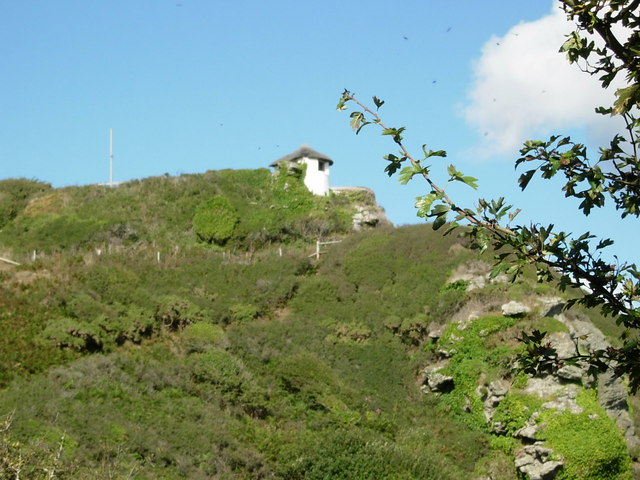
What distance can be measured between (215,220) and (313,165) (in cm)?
787

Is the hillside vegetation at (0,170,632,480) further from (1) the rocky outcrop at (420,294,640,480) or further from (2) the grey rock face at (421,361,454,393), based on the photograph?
(2) the grey rock face at (421,361,454,393)

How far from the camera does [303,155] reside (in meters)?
48.3

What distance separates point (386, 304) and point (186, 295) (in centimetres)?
823

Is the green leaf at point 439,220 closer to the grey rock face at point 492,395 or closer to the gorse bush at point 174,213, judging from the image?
the grey rock face at point 492,395

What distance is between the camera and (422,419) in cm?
2614

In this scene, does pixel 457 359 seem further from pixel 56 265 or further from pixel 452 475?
pixel 56 265

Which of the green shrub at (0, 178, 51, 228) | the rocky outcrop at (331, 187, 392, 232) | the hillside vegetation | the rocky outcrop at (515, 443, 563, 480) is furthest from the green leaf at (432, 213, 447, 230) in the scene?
the green shrub at (0, 178, 51, 228)

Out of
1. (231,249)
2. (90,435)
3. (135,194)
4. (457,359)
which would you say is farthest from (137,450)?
(135,194)

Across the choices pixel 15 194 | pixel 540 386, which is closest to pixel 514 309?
pixel 540 386

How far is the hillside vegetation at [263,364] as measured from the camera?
67.9 feet

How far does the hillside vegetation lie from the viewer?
20703 mm

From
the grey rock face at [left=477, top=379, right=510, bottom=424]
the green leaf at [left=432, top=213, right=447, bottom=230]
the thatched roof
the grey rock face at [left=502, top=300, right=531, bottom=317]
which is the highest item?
the thatched roof

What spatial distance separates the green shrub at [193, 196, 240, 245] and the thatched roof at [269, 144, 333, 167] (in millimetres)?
5791

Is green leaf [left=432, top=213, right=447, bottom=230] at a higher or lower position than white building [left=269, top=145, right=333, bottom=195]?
lower
